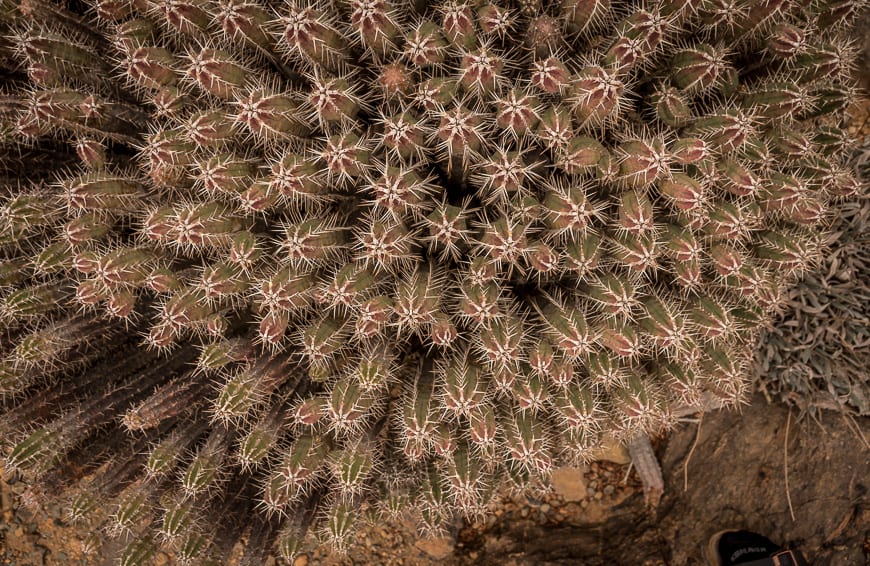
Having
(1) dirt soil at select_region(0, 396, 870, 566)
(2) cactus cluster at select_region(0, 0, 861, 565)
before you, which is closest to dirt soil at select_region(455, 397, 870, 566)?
(1) dirt soil at select_region(0, 396, 870, 566)

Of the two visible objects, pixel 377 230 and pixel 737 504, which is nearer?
pixel 377 230

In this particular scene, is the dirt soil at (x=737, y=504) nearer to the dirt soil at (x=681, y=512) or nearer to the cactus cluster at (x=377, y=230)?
the dirt soil at (x=681, y=512)

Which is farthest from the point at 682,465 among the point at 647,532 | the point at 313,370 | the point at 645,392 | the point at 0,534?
the point at 0,534

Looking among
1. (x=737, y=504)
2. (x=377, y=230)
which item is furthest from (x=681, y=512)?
(x=377, y=230)

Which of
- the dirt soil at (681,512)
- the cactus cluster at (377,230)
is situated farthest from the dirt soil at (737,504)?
the cactus cluster at (377,230)

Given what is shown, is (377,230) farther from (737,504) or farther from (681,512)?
(737,504)

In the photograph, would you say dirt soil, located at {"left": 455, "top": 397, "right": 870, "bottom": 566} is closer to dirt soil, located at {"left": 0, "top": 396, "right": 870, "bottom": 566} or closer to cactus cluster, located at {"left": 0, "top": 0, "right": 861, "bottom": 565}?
dirt soil, located at {"left": 0, "top": 396, "right": 870, "bottom": 566}
